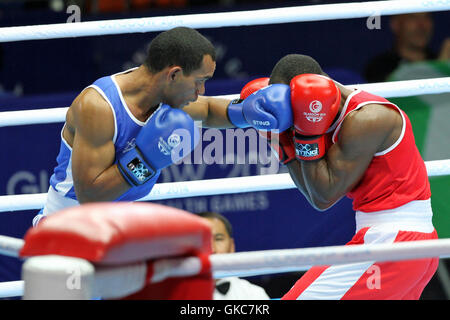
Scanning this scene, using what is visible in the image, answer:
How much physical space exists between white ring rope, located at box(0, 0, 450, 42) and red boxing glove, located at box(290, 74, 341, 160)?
17.4 inches

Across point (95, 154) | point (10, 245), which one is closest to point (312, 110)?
point (95, 154)

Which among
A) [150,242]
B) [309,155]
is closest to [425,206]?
[309,155]

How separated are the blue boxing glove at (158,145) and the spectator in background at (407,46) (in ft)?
6.91

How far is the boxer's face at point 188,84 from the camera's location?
7.97 ft

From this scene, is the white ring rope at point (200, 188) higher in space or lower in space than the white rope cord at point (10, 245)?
lower

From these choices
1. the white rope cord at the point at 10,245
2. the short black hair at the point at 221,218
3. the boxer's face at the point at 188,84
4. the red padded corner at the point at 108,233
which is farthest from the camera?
the short black hair at the point at 221,218

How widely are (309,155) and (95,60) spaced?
6.64 ft

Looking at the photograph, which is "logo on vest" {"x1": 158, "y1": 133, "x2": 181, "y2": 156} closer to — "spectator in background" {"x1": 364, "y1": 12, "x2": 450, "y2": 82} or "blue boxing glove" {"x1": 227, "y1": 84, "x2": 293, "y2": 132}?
"blue boxing glove" {"x1": 227, "y1": 84, "x2": 293, "y2": 132}

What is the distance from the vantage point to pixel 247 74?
432 centimetres

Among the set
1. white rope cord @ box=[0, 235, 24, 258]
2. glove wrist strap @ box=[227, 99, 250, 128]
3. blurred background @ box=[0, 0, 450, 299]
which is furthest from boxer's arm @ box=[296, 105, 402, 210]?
white rope cord @ box=[0, 235, 24, 258]

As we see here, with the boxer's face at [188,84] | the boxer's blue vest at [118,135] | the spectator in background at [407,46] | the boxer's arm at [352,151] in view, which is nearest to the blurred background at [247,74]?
the spectator in background at [407,46]

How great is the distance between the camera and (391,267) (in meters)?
2.40

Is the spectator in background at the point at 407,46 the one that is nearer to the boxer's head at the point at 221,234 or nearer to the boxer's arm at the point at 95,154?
the boxer's head at the point at 221,234

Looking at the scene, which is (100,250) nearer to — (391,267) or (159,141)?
(159,141)
